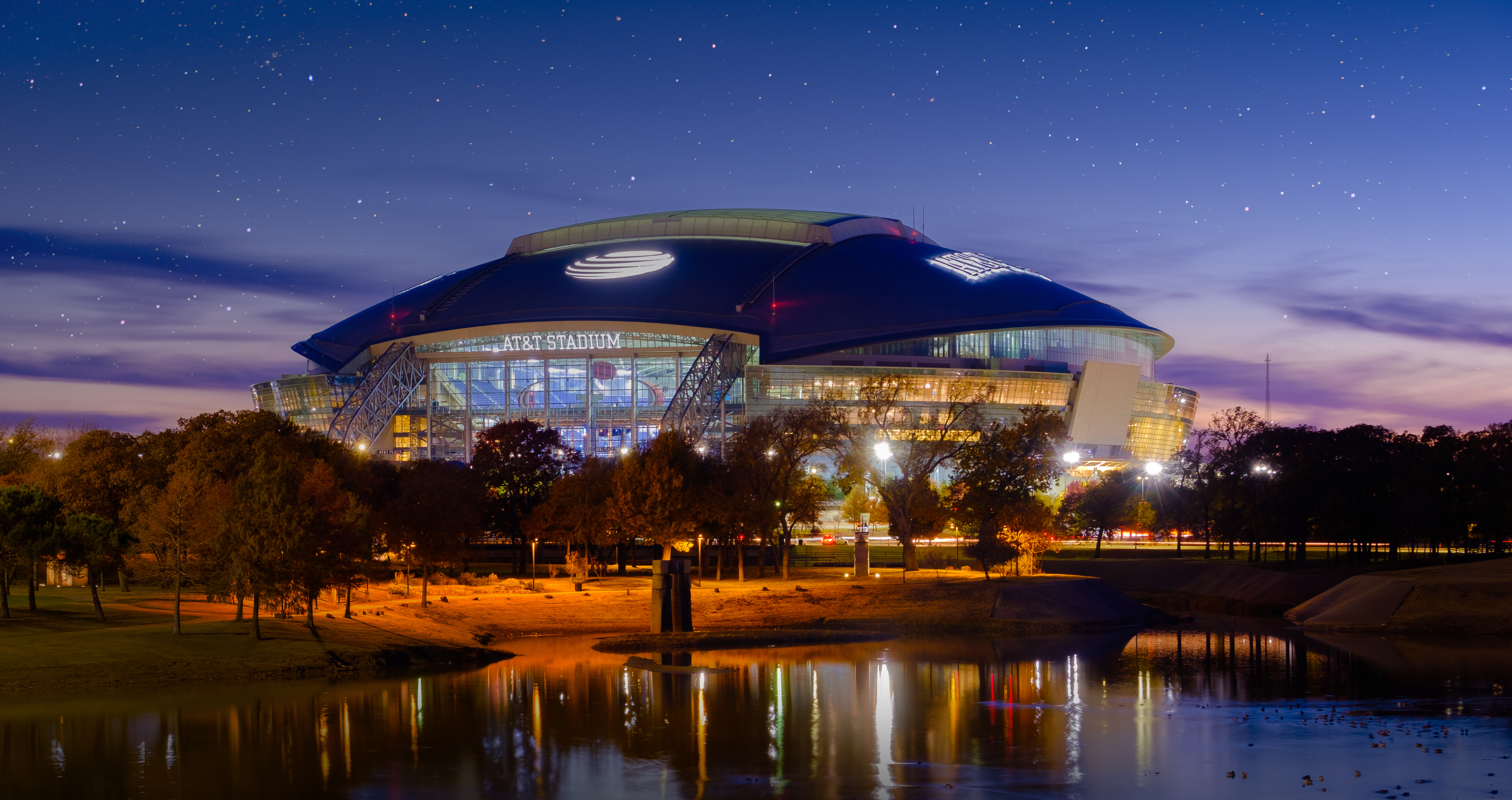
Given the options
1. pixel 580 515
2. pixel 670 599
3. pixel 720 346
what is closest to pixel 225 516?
pixel 670 599

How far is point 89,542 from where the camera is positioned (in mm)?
45938

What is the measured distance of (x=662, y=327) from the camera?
123312mm

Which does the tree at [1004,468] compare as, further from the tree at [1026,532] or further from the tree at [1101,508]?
the tree at [1101,508]

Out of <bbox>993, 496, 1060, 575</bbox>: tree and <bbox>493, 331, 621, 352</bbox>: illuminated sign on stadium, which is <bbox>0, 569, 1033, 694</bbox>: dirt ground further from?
<bbox>493, 331, 621, 352</bbox>: illuminated sign on stadium

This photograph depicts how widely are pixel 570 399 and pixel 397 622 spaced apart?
271 ft

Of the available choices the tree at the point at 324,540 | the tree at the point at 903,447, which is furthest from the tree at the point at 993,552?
the tree at the point at 324,540

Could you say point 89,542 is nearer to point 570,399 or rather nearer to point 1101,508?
point 1101,508

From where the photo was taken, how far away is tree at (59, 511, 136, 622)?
4519cm

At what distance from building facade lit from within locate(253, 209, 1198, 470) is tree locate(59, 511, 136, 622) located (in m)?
68.8

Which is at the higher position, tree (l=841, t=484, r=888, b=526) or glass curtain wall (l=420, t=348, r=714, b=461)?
glass curtain wall (l=420, t=348, r=714, b=461)

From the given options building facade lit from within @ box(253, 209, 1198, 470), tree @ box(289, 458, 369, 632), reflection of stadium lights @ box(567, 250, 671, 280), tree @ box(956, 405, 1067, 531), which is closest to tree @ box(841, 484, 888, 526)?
building facade lit from within @ box(253, 209, 1198, 470)

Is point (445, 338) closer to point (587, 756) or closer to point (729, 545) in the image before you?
point (729, 545)

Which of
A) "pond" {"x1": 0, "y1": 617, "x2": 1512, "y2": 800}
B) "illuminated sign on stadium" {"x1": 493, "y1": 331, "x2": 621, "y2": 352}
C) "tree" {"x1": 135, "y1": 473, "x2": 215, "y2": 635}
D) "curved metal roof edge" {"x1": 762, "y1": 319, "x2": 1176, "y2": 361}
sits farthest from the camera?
"illuminated sign on stadium" {"x1": 493, "y1": 331, "x2": 621, "y2": 352}

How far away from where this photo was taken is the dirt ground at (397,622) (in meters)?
36.0
